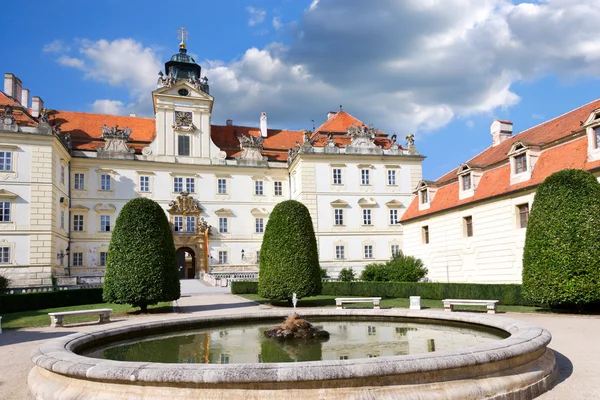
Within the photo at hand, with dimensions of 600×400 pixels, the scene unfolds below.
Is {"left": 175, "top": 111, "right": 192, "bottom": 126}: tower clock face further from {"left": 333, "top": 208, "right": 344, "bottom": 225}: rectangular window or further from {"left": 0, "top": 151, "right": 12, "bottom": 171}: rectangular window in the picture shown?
{"left": 333, "top": 208, "right": 344, "bottom": 225}: rectangular window

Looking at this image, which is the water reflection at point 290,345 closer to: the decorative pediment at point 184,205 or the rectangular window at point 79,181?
the decorative pediment at point 184,205

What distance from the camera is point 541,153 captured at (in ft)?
64.6

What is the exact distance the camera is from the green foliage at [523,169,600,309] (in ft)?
46.4

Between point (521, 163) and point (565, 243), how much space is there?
6692 millimetres

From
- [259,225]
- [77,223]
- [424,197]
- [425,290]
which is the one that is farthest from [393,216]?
[77,223]

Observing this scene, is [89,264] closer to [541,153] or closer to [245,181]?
[245,181]

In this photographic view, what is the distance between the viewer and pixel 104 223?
3625 cm

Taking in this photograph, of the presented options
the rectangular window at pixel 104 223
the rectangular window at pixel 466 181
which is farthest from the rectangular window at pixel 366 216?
the rectangular window at pixel 104 223

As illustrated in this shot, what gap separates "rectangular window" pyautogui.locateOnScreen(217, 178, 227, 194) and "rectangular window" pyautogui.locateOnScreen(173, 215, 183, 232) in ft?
12.4

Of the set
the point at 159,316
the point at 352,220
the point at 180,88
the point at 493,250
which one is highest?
the point at 180,88

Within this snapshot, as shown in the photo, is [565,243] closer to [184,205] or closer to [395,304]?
[395,304]

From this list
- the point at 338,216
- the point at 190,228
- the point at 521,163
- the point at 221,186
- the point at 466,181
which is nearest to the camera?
the point at 521,163

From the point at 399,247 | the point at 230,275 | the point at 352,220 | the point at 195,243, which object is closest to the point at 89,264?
the point at 195,243

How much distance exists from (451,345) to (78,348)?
22.2 ft
